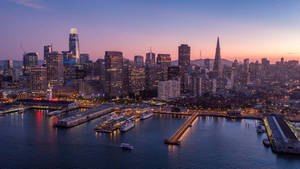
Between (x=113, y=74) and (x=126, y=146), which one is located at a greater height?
(x=113, y=74)

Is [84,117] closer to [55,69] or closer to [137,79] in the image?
[137,79]

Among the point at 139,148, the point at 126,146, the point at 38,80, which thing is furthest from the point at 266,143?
the point at 38,80

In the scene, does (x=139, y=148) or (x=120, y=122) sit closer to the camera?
(x=139, y=148)

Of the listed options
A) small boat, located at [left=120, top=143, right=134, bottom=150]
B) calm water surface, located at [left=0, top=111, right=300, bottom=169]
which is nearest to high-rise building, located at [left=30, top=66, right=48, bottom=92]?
calm water surface, located at [left=0, top=111, right=300, bottom=169]

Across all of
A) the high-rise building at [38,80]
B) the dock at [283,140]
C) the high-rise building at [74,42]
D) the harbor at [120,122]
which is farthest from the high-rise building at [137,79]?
the high-rise building at [74,42]

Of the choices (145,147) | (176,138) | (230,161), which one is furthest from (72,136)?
(230,161)

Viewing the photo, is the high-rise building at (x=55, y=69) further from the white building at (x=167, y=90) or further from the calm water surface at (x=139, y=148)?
the calm water surface at (x=139, y=148)

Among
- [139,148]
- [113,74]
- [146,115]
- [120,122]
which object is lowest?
A: [139,148]
